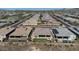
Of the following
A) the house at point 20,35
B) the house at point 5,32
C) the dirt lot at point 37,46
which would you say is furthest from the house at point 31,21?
the dirt lot at point 37,46

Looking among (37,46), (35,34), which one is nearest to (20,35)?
(35,34)

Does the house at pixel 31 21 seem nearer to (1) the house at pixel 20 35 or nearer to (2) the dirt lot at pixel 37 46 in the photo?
(1) the house at pixel 20 35

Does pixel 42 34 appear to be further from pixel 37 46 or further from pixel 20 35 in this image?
pixel 20 35

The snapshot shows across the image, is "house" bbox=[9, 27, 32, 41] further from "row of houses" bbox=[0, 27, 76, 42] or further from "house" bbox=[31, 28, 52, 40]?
"house" bbox=[31, 28, 52, 40]

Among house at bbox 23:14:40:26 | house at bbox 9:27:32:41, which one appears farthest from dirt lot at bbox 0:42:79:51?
house at bbox 23:14:40:26
